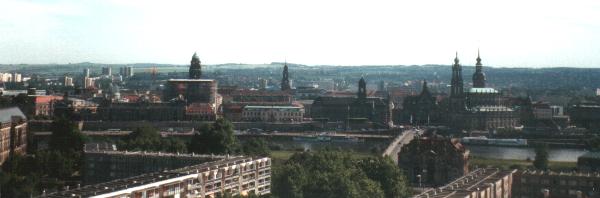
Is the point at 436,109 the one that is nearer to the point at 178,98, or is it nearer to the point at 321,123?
the point at 321,123

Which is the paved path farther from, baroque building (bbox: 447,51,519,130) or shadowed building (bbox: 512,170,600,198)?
shadowed building (bbox: 512,170,600,198)

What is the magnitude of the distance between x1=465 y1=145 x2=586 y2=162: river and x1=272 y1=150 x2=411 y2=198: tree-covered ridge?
26.9 meters

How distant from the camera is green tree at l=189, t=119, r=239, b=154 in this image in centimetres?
5703

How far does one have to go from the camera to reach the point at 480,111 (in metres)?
104

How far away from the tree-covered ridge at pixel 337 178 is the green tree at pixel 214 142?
10.1 metres

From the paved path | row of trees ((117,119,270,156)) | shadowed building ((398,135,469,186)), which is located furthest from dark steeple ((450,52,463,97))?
shadowed building ((398,135,469,186))

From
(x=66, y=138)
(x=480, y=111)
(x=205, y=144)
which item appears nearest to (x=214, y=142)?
(x=205, y=144)

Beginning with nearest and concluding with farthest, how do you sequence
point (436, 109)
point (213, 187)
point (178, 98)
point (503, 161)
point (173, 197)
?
point (173, 197) < point (213, 187) < point (503, 161) < point (178, 98) < point (436, 109)

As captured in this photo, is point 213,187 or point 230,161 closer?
point 213,187

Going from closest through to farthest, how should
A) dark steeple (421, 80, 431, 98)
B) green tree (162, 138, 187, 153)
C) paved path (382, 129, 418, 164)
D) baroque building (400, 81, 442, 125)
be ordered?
green tree (162, 138, 187, 153)
paved path (382, 129, 418, 164)
dark steeple (421, 80, 431, 98)
baroque building (400, 81, 442, 125)

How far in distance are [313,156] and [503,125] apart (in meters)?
61.5

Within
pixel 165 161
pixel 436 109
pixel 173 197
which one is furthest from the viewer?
pixel 436 109

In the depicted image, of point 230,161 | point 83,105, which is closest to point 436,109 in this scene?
point 83,105

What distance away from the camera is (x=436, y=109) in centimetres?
10856
